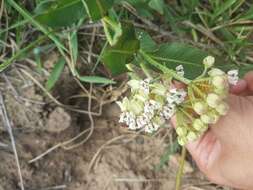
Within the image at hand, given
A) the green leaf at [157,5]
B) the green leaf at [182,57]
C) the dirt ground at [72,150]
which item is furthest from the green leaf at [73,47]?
the green leaf at [182,57]

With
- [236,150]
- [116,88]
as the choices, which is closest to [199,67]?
[236,150]

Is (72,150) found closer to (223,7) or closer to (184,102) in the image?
(223,7)

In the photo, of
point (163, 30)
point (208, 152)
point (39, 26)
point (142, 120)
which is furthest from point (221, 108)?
point (163, 30)

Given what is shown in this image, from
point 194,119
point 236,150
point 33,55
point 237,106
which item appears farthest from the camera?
point 33,55

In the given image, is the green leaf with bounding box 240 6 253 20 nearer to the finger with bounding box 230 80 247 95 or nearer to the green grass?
the green grass

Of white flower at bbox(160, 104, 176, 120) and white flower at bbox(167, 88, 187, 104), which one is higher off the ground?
white flower at bbox(167, 88, 187, 104)

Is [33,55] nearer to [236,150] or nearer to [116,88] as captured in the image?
[116,88]

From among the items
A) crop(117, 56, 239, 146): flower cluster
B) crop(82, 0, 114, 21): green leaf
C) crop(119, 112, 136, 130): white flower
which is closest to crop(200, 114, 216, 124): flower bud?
crop(117, 56, 239, 146): flower cluster
